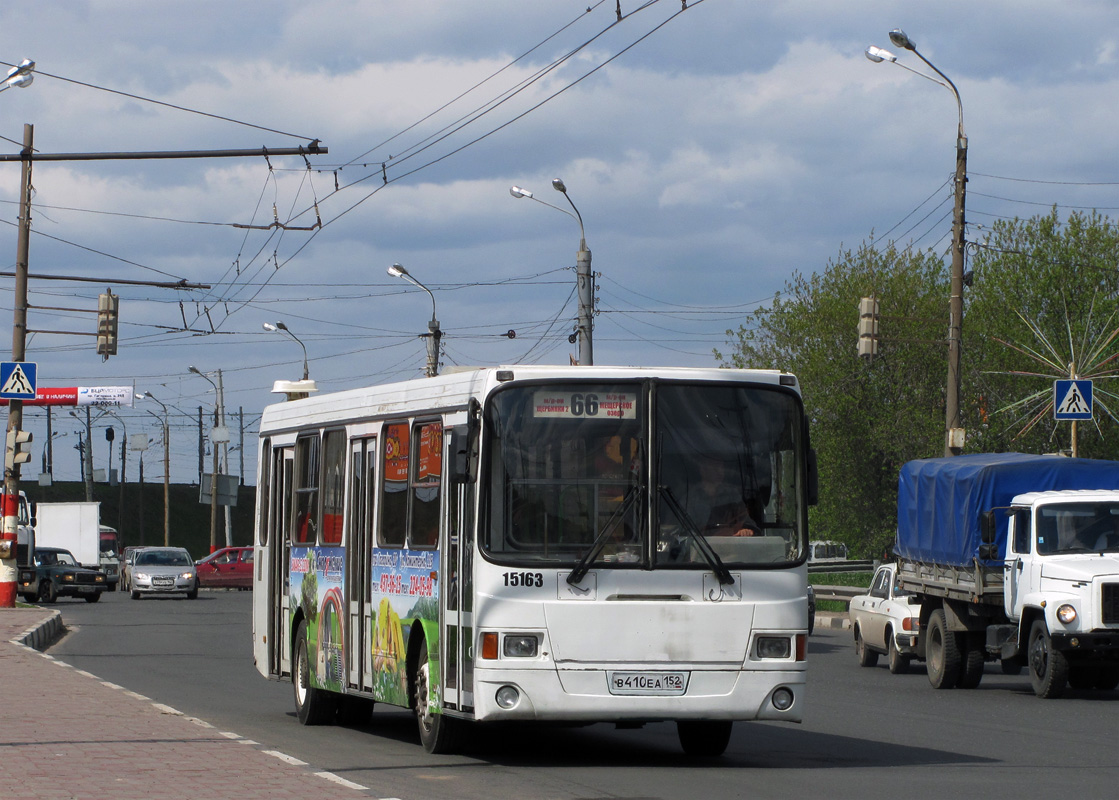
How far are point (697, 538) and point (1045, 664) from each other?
914 cm

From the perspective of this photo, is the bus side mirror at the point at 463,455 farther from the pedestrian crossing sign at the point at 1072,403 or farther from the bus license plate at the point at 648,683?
the pedestrian crossing sign at the point at 1072,403

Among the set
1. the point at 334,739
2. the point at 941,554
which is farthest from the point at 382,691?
the point at 941,554

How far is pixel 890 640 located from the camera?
23.5m

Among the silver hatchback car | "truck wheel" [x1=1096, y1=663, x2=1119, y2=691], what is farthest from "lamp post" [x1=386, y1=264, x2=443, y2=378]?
"truck wheel" [x1=1096, y1=663, x2=1119, y2=691]

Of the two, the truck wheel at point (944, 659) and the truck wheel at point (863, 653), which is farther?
the truck wheel at point (863, 653)

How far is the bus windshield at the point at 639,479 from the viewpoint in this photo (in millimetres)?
10906

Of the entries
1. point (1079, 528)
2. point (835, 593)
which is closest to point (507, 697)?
point (1079, 528)

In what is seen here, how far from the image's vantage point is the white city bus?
10.8 m

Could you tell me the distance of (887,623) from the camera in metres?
23.6

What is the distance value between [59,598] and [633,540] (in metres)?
44.0

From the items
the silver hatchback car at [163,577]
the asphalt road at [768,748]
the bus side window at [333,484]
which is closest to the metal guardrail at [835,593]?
the asphalt road at [768,748]

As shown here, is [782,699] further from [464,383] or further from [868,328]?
[868,328]

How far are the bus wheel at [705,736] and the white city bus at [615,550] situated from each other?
40mm

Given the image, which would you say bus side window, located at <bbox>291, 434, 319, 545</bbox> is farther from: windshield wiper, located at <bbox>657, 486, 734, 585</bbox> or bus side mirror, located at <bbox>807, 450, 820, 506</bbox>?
bus side mirror, located at <bbox>807, 450, 820, 506</bbox>
